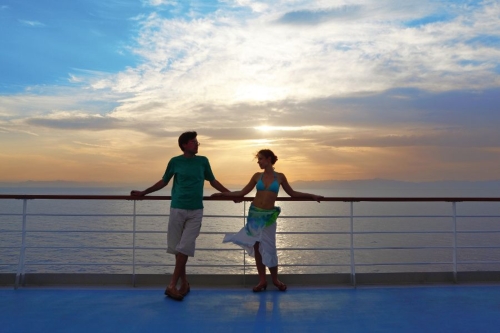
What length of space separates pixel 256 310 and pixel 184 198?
101cm

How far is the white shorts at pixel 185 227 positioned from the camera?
3861 mm

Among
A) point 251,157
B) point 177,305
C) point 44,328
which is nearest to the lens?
point 44,328

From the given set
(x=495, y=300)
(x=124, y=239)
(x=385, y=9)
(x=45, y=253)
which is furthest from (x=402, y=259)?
(x=495, y=300)

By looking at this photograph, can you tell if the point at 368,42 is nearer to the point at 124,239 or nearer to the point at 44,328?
the point at 44,328

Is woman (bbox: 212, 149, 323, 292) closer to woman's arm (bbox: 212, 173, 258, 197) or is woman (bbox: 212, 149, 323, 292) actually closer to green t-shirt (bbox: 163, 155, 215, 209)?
woman's arm (bbox: 212, 173, 258, 197)

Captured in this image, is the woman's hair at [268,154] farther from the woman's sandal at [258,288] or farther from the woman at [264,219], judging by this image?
the woman's sandal at [258,288]

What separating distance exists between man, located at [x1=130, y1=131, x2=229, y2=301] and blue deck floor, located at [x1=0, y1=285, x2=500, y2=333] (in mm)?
351

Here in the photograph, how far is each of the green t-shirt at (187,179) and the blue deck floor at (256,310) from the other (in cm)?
75

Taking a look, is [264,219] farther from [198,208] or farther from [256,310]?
[256,310]

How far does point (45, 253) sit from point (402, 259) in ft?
77.3

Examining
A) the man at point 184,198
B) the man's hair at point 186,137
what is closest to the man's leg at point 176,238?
the man at point 184,198

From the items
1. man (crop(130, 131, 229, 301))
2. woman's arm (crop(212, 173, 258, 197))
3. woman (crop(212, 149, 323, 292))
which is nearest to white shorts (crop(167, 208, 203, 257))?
man (crop(130, 131, 229, 301))

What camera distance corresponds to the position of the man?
12.6 ft

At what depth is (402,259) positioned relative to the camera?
3359 cm
